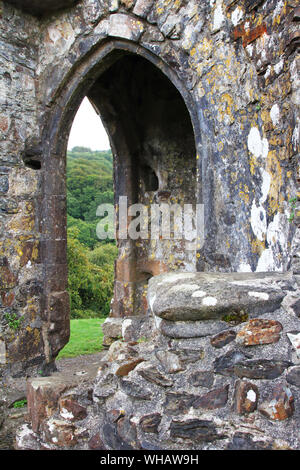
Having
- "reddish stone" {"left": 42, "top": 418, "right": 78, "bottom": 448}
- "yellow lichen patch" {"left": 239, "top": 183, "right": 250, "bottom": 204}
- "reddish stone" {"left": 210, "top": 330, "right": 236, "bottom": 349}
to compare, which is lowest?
"reddish stone" {"left": 42, "top": 418, "right": 78, "bottom": 448}

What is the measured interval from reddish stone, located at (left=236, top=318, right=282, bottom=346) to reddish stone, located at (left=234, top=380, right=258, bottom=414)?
0.54ft

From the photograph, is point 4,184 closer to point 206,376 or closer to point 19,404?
point 19,404

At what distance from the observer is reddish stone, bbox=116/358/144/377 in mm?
1948

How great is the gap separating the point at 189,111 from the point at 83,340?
4.63 meters

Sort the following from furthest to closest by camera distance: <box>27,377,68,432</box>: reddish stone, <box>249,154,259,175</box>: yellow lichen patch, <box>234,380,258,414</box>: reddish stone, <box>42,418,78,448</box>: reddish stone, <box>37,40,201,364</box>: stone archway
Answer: <box>37,40,201,364</box>: stone archway
<box>249,154,259,175</box>: yellow lichen patch
<box>27,377,68,432</box>: reddish stone
<box>42,418,78,448</box>: reddish stone
<box>234,380,258,414</box>: reddish stone

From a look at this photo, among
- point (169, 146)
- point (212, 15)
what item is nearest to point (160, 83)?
point (169, 146)

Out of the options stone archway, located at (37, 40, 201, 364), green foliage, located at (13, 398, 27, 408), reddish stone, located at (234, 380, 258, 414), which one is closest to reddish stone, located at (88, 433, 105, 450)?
reddish stone, located at (234, 380, 258, 414)

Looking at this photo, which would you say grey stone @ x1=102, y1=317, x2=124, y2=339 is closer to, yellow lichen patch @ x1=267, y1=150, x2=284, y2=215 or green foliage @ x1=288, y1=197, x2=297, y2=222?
yellow lichen patch @ x1=267, y1=150, x2=284, y2=215

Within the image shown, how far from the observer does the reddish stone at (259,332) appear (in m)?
1.63

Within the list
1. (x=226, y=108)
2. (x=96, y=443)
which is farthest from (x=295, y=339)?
(x=226, y=108)

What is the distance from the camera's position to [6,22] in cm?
409

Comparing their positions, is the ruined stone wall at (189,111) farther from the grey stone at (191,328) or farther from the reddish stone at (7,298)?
the grey stone at (191,328)

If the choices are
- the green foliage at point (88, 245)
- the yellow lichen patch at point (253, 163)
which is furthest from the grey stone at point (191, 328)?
the green foliage at point (88, 245)

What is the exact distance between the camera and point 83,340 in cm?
700
